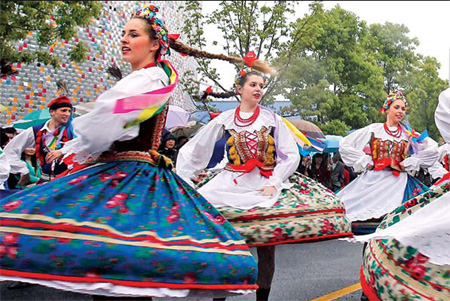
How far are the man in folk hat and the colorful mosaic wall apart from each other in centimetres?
630

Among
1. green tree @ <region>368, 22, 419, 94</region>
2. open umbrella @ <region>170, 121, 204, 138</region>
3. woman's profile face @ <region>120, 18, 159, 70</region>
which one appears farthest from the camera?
green tree @ <region>368, 22, 419, 94</region>

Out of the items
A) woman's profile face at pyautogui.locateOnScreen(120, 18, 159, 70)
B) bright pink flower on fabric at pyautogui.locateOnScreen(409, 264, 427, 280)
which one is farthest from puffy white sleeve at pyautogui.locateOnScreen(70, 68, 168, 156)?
bright pink flower on fabric at pyautogui.locateOnScreen(409, 264, 427, 280)

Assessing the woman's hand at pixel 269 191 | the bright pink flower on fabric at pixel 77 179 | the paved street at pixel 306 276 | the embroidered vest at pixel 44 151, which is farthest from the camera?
the embroidered vest at pixel 44 151

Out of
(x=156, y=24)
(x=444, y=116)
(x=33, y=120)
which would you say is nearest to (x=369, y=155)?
(x=444, y=116)

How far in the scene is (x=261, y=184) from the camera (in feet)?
14.4

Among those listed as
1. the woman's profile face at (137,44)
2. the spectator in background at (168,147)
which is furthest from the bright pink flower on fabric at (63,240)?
the spectator in background at (168,147)

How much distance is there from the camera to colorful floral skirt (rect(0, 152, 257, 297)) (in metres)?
2.39

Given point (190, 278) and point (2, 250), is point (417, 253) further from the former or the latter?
point (2, 250)

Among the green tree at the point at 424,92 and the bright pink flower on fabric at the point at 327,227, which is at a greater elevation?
the bright pink flower on fabric at the point at 327,227

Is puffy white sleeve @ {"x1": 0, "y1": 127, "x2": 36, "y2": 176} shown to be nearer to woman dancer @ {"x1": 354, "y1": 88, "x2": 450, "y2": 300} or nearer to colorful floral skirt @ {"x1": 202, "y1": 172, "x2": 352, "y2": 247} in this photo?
colorful floral skirt @ {"x1": 202, "y1": 172, "x2": 352, "y2": 247}

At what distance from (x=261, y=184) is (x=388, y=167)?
2.62 m

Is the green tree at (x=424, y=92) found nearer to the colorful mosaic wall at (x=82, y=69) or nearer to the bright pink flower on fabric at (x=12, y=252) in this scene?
the colorful mosaic wall at (x=82, y=69)

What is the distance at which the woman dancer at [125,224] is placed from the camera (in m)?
2.39

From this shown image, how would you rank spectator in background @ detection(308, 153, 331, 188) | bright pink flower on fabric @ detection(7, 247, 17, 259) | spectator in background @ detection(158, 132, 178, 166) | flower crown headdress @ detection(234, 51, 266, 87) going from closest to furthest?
bright pink flower on fabric @ detection(7, 247, 17, 259)
flower crown headdress @ detection(234, 51, 266, 87)
spectator in background @ detection(158, 132, 178, 166)
spectator in background @ detection(308, 153, 331, 188)
